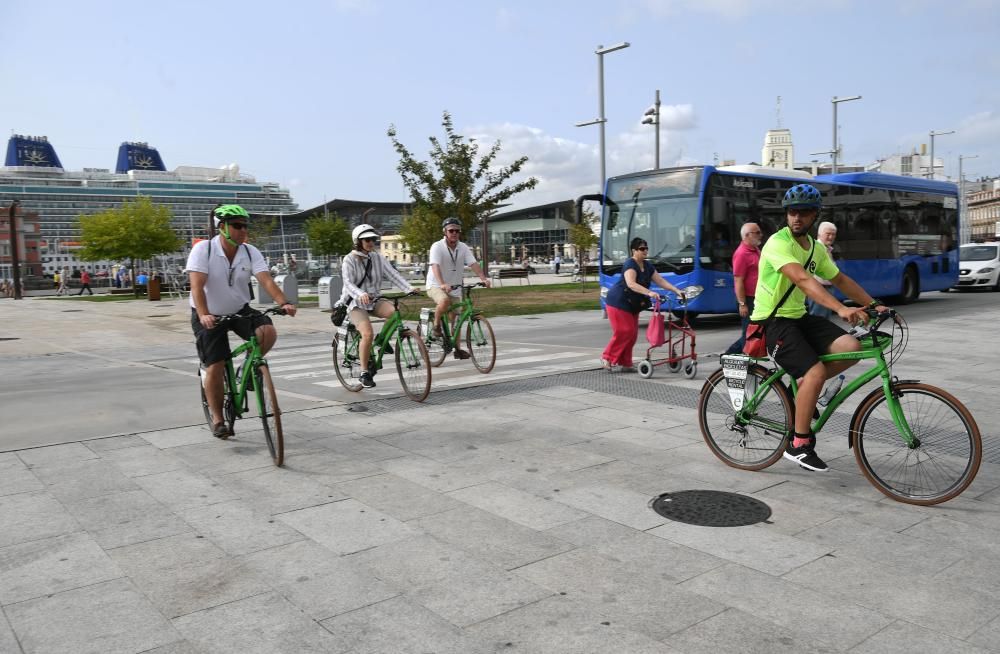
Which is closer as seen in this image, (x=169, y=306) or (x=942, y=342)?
(x=942, y=342)

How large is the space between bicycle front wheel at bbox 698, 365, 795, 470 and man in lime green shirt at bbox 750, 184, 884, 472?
0.17 metres

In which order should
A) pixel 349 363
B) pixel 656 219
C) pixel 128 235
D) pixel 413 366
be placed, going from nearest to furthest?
1. pixel 413 366
2. pixel 349 363
3. pixel 656 219
4. pixel 128 235

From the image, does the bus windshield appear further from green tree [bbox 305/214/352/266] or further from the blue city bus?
green tree [bbox 305/214/352/266]

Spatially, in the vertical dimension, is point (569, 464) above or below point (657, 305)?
below

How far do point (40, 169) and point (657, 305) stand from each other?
150 meters

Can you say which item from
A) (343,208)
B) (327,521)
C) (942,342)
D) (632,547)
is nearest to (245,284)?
(327,521)

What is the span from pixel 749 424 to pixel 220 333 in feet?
12.6

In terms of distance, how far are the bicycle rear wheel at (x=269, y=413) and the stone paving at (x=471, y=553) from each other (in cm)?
15

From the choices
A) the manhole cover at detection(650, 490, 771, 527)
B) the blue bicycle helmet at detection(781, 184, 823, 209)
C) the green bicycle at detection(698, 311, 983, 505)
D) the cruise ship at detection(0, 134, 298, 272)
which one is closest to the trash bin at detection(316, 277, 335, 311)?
the green bicycle at detection(698, 311, 983, 505)

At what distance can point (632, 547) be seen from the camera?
3979 millimetres

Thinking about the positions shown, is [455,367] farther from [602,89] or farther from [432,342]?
[602,89]

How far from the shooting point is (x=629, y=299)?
9.30 meters

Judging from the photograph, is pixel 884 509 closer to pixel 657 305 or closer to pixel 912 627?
pixel 912 627

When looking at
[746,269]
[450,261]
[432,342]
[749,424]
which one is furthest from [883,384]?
[432,342]
